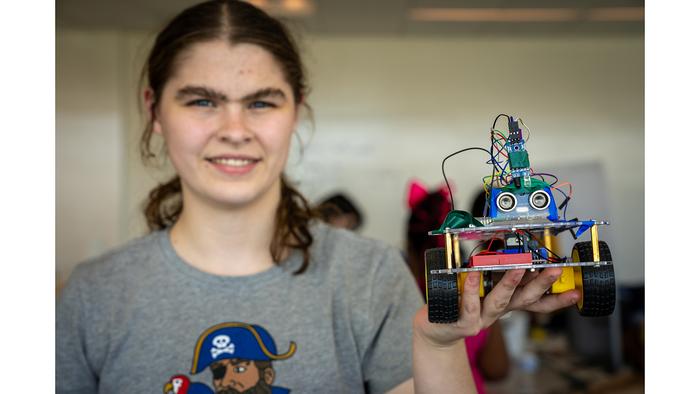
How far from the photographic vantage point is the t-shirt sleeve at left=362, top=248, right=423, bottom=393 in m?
1.33

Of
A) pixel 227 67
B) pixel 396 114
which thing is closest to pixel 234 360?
pixel 227 67

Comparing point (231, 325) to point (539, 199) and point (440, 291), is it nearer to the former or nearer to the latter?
point (440, 291)

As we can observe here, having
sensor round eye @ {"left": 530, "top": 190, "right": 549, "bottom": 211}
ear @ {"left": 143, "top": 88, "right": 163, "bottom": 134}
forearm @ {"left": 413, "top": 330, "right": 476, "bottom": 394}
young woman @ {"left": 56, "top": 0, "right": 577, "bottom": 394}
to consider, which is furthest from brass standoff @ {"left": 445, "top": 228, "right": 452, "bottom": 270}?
ear @ {"left": 143, "top": 88, "right": 163, "bottom": 134}

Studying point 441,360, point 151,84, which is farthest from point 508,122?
point 151,84

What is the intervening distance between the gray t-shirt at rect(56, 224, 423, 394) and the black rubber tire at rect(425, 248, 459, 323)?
59cm

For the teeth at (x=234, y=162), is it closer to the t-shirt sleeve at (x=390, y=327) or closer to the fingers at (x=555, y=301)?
the t-shirt sleeve at (x=390, y=327)

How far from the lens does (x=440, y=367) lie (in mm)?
964

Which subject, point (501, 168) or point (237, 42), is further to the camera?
point (237, 42)

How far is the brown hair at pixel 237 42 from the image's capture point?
137 centimetres

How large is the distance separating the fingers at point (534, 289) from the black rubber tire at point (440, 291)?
8cm

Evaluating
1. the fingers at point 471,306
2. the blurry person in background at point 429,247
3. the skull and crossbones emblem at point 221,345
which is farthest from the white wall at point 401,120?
the fingers at point 471,306

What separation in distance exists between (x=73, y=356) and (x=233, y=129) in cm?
64
